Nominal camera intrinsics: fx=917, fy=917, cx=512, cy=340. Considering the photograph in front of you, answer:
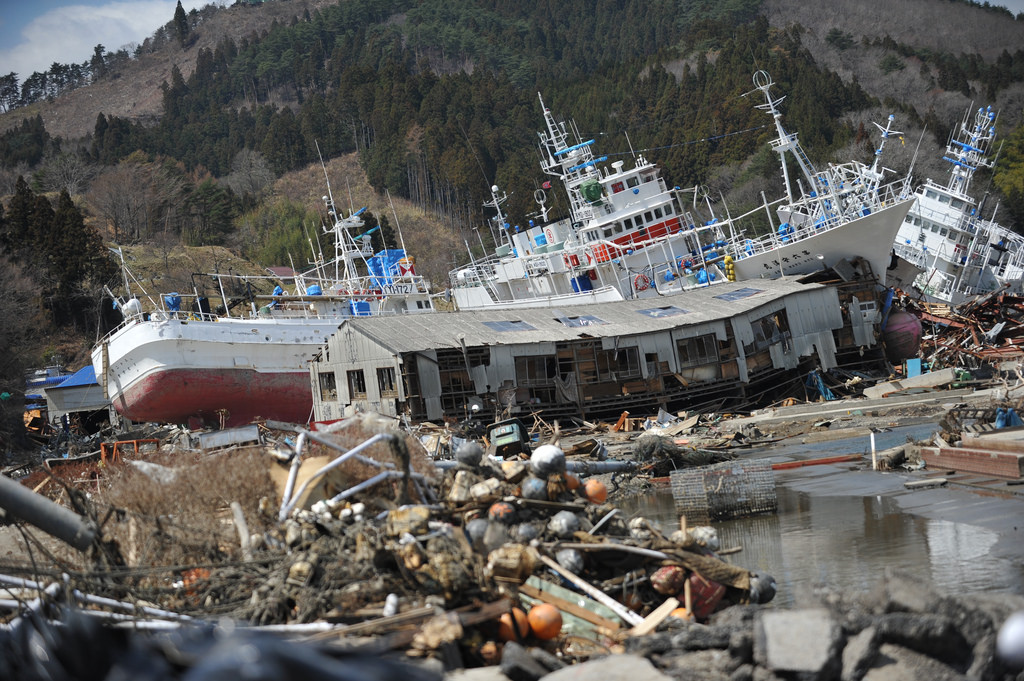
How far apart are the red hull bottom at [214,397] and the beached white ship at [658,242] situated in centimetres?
1137

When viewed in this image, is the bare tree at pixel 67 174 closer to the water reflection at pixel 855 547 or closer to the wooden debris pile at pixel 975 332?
the wooden debris pile at pixel 975 332

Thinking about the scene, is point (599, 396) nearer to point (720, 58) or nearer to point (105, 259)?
point (105, 259)

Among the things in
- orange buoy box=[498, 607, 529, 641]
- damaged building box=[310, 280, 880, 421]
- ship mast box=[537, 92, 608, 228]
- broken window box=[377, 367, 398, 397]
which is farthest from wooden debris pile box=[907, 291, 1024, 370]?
orange buoy box=[498, 607, 529, 641]

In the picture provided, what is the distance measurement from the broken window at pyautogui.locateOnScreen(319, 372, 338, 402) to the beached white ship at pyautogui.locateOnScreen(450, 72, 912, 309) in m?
14.3

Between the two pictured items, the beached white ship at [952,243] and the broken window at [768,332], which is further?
the beached white ship at [952,243]

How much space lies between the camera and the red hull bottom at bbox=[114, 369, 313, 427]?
118 ft

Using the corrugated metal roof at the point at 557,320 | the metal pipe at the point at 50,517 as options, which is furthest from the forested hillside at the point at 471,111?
the metal pipe at the point at 50,517

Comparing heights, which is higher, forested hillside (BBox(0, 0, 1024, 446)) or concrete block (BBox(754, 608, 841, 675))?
forested hillside (BBox(0, 0, 1024, 446))

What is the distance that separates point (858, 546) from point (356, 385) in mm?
20606

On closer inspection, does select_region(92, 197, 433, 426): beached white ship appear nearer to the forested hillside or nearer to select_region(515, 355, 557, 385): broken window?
select_region(515, 355, 557, 385): broken window

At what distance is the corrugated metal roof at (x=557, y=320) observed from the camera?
1141 inches

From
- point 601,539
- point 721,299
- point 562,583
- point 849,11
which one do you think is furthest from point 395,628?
point 849,11

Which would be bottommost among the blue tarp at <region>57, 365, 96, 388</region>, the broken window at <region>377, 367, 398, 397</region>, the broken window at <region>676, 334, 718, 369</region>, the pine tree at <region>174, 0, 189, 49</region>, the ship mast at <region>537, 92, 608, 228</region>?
the broken window at <region>676, 334, 718, 369</region>

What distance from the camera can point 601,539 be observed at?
1017cm
